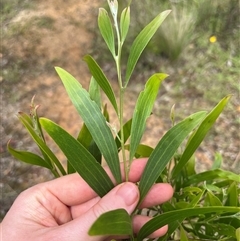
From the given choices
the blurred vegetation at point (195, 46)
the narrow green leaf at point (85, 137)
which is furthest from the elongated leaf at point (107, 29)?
the blurred vegetation at point (195, 46)

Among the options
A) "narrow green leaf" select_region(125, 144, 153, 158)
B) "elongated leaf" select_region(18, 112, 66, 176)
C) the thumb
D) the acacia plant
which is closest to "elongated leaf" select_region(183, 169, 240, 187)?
the acacia plant

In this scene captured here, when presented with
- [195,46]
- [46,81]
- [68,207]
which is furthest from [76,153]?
[195,46]

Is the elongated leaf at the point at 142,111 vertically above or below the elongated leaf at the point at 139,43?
below

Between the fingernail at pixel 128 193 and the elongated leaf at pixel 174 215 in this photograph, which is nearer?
the elongated leaf at pixel 174 215

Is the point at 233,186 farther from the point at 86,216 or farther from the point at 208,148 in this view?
the point at 208,148

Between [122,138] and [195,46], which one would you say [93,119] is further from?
[195,46]

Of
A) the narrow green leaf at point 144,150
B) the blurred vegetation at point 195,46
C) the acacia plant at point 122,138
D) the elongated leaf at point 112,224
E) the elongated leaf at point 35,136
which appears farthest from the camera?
the blurred vegetation at point 195,46

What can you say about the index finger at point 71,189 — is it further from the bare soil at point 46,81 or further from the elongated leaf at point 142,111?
the bare soil at point 46,81
